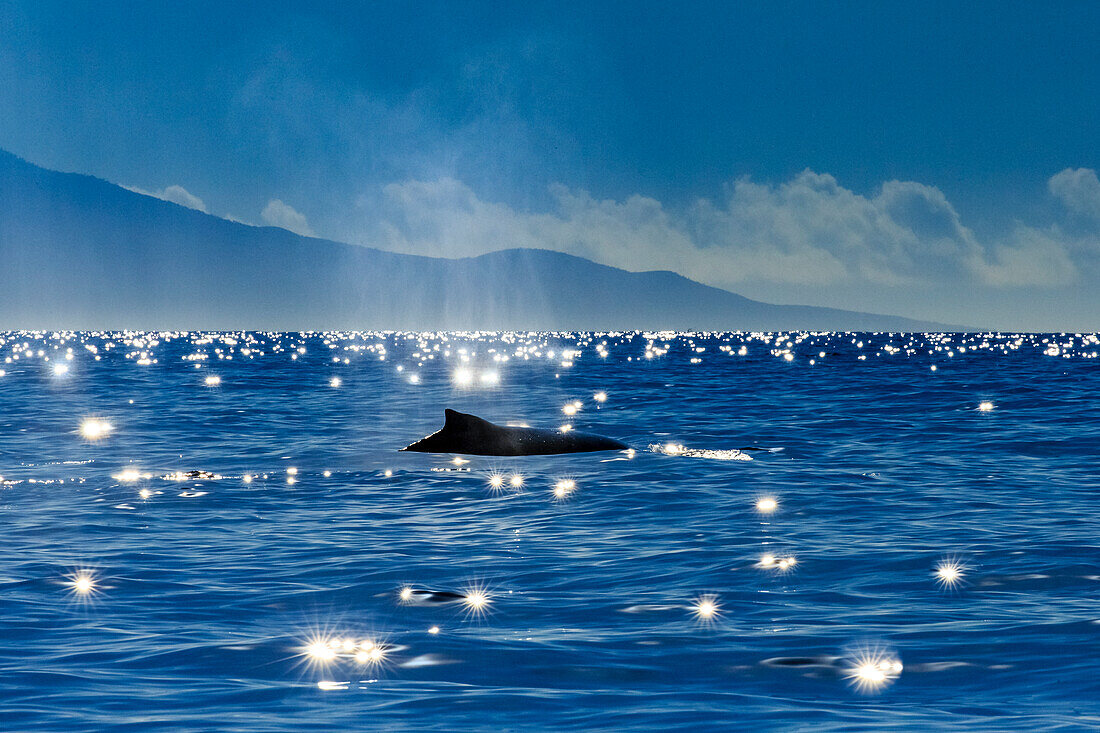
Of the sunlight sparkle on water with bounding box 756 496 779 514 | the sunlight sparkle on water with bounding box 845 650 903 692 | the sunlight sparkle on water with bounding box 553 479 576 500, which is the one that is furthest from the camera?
the sunlight sparkle on water with bounding box 553 479 576 500

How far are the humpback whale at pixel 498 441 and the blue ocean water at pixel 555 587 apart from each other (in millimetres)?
1147

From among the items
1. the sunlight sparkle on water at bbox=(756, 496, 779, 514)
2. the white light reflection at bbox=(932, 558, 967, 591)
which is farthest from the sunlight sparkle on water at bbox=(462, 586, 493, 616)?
the sunlight sparkle on water at bbox=(756, 496, 779, 514)

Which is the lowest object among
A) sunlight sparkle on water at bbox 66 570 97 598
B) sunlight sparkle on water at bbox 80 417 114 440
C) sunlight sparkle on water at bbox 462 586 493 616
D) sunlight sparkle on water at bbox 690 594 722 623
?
sunlight sparkle on water at bbox 690 594 722 623

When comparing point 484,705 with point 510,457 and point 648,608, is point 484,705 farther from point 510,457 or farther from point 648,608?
point 510,457

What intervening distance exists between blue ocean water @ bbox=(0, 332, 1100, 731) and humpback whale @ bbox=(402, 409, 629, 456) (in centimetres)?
115

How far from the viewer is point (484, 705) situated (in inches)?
293

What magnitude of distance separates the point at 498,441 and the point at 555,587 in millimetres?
13365

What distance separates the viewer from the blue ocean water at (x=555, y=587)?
24.6 ft

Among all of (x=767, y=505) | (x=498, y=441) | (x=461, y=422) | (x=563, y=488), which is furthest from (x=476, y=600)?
(x=461, y=422)

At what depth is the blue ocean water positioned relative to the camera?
7512mm

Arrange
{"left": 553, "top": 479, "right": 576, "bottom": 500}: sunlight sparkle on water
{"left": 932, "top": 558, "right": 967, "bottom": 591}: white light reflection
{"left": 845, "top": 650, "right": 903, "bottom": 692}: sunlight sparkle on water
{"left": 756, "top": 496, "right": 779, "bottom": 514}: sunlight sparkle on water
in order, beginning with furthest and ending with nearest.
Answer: {"left": 553, "top": 479, "right": 576, "bottom": 500}: sunlight sparkle on water
{"left": 756, "top": 496, "right": 779, "bottom": 514}: sunlight sparkle on water
{"left": 932, "top": 558, "right": 967, "bottom": 591}: white light reflection
{"left": 845, "top": 650, "right": 903, "bottom": 692}: sunlight sparkle on water

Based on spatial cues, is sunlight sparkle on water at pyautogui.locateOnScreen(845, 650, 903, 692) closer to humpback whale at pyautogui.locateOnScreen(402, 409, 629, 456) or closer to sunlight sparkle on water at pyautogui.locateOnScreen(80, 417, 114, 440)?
humpback whale at pyautogui.locateOnScreen(402, 409, 629, 456)

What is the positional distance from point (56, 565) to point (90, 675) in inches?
191

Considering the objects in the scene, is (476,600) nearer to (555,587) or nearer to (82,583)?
(555,587)
